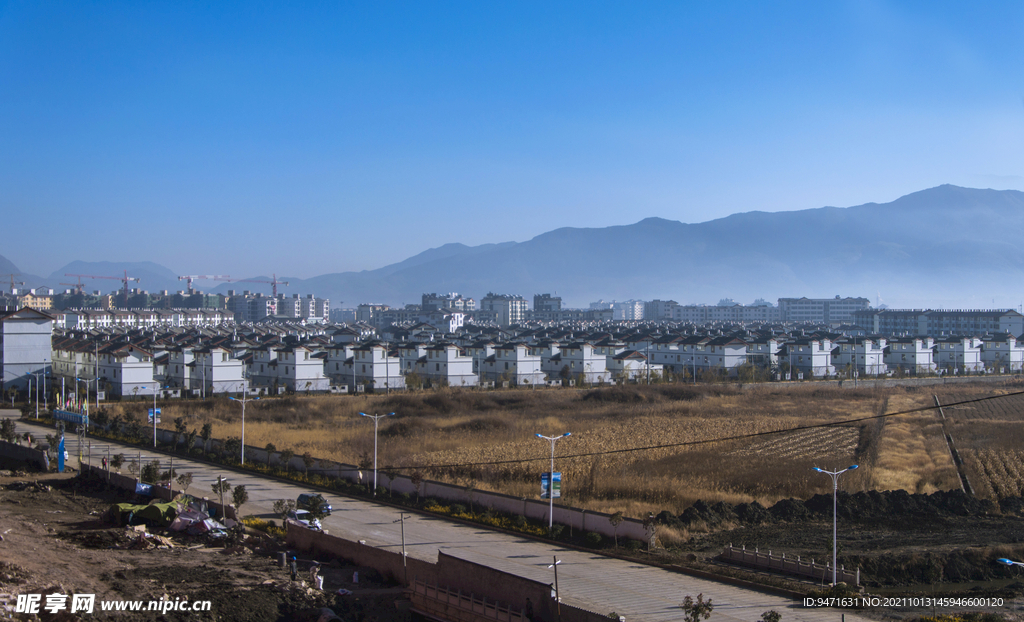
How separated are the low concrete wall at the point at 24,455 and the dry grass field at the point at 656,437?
24.5ft

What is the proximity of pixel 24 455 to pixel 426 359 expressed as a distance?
32.6 metres

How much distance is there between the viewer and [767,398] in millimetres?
50938

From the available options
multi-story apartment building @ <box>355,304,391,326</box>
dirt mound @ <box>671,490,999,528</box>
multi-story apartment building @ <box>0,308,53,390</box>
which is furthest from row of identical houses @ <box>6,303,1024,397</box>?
multi-story apartment building @ <box>355,304,391,326</box>

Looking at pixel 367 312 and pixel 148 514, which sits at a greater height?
pixel 367 312

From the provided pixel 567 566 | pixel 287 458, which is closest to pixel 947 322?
pixel 287 458

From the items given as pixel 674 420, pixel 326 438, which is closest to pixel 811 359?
pixel 674 420

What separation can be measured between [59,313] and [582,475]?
104 m

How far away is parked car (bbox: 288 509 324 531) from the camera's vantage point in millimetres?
18672

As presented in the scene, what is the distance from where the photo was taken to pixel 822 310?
17912 cm

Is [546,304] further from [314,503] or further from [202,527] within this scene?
[202,527]

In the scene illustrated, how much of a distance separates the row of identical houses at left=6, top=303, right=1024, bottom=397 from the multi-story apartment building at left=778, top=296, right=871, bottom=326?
97.2 m

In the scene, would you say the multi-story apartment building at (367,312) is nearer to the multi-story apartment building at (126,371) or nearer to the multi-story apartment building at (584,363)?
the multi-story apartment building at (584,363)

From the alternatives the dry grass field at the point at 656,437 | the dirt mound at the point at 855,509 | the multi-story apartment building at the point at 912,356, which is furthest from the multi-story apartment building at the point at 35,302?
the dirt mound at the point at 855,509

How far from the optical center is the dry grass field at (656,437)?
81.0 feet
